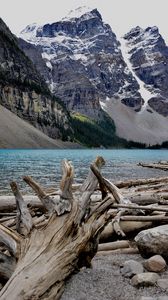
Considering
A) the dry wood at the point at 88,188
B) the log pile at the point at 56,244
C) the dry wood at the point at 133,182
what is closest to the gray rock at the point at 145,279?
the log pile at the point at 56,244

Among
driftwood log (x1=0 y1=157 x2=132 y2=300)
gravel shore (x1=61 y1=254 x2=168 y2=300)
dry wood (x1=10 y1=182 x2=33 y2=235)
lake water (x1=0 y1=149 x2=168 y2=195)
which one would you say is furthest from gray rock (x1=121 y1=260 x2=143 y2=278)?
lake water (x1=0 y1=149 x2=168 y2=195)

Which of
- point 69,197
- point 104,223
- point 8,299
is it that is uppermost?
point 69,197

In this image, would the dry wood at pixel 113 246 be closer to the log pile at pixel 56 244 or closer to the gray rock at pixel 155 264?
the log pile at pixel 56 244

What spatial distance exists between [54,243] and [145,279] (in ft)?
6.13

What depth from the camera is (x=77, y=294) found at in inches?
267

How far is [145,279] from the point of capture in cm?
729

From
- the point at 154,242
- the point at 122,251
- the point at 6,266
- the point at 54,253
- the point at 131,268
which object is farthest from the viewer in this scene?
the point at 122,251

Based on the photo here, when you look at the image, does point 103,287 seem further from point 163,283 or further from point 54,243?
point 54,243

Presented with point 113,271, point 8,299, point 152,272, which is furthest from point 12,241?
point 152,272

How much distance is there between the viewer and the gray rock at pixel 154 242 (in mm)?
8445

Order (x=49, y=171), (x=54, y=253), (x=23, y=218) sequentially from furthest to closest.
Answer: (x=49, y=171), (x=23, y=218), (x=54, y=253)

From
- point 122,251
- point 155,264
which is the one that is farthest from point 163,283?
point 122,251

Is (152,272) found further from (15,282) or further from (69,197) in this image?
(15,282)

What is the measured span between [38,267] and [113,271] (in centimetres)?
244
